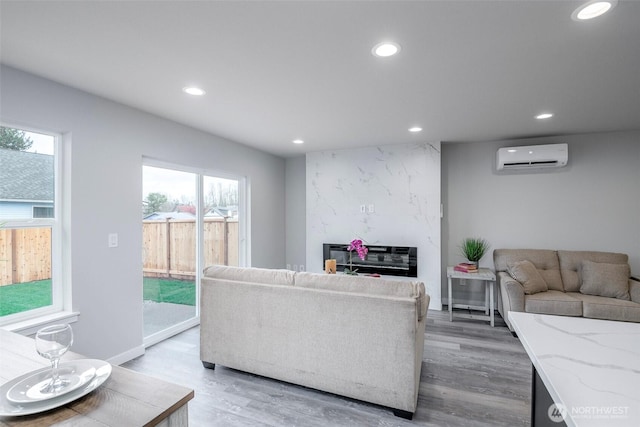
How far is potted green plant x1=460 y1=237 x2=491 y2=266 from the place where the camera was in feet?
14.1

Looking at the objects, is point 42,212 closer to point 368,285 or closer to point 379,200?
point 368,285

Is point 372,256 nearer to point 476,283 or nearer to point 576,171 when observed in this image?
point 476,283

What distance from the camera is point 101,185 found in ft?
8.96

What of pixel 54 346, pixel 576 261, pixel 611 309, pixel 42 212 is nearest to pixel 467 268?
pixel 576 261

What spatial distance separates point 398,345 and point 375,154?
3284 millimetres

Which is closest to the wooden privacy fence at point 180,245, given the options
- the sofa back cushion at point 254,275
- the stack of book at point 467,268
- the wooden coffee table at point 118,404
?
the sofa back cushion at point 254,275

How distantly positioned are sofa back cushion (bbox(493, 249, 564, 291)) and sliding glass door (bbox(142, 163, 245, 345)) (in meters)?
3.88

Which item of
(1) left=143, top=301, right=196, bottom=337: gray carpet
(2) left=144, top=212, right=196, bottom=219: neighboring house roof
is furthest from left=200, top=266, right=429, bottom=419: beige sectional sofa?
(2) left=144, top=212, right=196, bottom=219: neighboring house roof

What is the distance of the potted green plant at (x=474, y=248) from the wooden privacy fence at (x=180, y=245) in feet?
11.4

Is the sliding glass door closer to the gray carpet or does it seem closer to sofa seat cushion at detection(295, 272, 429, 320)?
the gray carpet

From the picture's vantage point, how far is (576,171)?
4141 mm

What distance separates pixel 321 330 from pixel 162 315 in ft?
7.33

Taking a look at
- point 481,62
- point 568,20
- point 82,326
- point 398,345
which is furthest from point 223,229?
point 568,20

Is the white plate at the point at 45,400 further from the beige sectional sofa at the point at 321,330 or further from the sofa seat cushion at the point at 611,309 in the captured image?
the sofa seat cushion at the point at 611,309
